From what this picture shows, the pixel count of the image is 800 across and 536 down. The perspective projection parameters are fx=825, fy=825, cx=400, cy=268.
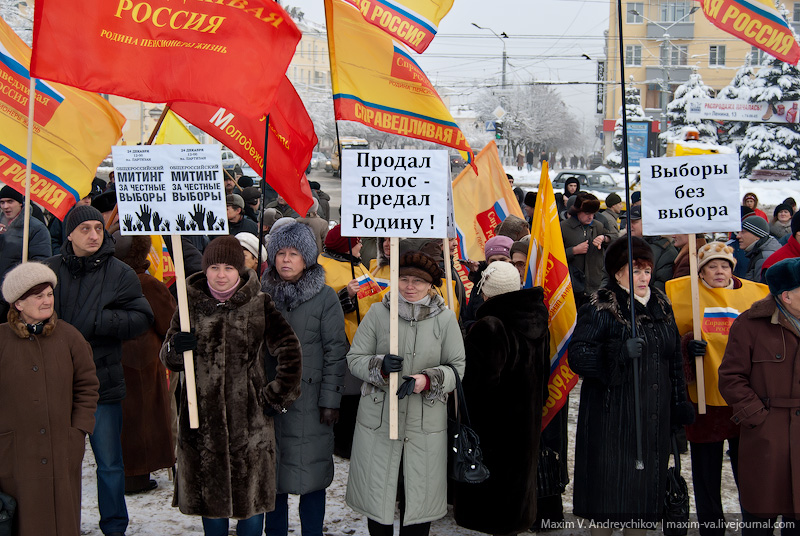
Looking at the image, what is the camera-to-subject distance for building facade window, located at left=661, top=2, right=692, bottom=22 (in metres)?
61.2

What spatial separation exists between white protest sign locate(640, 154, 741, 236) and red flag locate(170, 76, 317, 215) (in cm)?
256

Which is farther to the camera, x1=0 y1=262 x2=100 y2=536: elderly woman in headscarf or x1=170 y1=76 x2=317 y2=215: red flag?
x1=170 y1=76 x2=317 y2=215: red flag

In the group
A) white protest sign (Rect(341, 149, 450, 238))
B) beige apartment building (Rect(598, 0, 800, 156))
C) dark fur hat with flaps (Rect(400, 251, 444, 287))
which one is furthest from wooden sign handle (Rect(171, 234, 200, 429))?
beige apartment building (Rect(598, 0, 800, 156))

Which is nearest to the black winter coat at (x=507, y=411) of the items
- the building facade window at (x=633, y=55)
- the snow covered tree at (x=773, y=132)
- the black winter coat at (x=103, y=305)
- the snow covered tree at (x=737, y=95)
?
the black winter coat at (x=103, y=305)

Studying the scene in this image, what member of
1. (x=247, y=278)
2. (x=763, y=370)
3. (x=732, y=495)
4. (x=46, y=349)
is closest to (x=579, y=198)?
(x=732, y=495)

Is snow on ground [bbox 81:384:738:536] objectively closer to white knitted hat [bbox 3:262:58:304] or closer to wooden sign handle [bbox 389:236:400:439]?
wooden sign handle [bbox 389:236:400:439]

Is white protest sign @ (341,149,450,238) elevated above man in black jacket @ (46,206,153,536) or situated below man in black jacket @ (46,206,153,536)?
above

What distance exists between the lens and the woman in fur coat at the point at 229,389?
14.7 ft

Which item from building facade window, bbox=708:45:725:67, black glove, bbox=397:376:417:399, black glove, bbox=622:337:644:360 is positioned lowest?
black glove, bbox=397:376:417:399

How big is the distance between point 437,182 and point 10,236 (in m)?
4.16

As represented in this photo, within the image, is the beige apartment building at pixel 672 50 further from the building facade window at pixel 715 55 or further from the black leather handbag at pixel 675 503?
the black leather handbag at pixel 675 503

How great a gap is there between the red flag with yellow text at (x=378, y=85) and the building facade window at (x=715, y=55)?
2345 inches

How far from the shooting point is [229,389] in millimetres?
4492

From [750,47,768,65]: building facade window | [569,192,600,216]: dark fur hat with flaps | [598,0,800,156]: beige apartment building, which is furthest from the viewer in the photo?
[598,0,800,156]: beige apartment building
